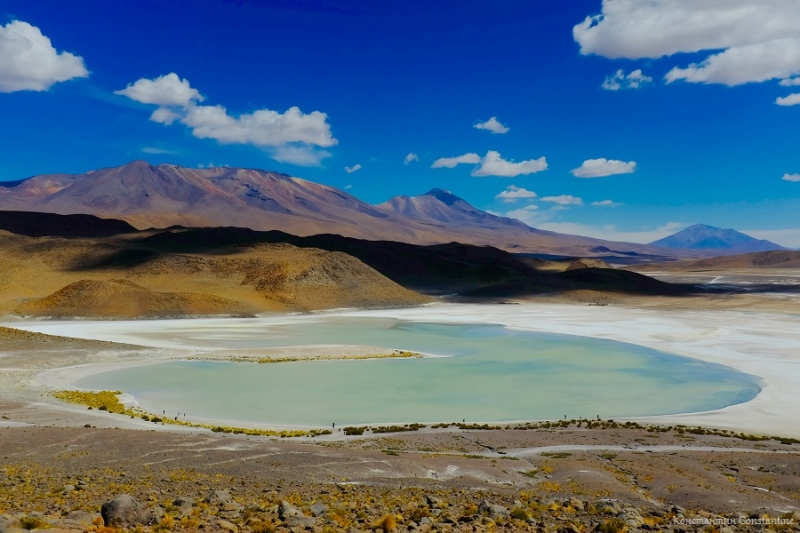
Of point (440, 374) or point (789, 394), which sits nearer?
point (789, 394)

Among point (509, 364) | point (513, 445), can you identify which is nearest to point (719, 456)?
point (513, 445)

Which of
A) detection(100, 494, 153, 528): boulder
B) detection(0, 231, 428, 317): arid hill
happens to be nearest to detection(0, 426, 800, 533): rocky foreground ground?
detection(100, 494, 153, 528): boulder

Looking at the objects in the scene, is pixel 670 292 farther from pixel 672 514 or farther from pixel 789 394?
pixel 672 514

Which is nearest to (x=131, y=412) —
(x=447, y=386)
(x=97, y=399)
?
(x=97, y=399)

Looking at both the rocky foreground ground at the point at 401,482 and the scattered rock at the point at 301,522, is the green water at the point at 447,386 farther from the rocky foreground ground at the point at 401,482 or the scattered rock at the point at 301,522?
the scattered rock at the point at 301,522

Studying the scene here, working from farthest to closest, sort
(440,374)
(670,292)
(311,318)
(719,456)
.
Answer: (670,292) → (311,318) → (440,374) → (719,456)

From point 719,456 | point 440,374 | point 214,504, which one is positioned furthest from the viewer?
point 440,374

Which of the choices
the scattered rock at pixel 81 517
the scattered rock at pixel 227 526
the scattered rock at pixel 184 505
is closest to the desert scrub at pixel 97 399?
the scattered rock at pixel 184 505

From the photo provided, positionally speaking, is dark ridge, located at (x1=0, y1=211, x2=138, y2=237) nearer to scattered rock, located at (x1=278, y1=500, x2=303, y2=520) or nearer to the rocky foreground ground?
the rocky foreground ground
